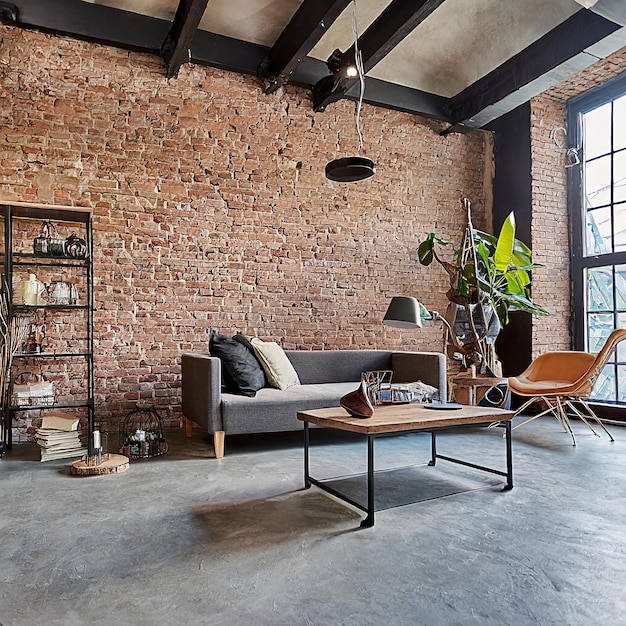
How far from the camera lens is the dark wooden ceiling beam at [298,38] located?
4.57 meters

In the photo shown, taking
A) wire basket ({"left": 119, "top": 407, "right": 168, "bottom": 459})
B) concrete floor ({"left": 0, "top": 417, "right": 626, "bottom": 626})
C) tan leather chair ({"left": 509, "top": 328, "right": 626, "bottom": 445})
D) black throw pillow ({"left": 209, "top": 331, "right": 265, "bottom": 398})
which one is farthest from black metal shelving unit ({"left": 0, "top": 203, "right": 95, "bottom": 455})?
tan leather chair ({"left": 509, "top": 328, "right": 626, "bottom": 445})

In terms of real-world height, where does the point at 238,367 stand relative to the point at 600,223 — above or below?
below

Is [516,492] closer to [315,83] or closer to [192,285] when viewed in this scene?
[192,285]

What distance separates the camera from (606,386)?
6008 millimetres

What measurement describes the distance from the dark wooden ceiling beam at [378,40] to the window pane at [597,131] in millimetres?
2846

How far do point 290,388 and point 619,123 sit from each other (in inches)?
189

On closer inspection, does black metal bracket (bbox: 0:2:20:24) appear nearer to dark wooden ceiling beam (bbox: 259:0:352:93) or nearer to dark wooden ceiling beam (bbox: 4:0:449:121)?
dark wooden ceiling beam (bbox: 4:0:449:121)

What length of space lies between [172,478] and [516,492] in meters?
2.12

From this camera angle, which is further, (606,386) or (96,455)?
(606,386)

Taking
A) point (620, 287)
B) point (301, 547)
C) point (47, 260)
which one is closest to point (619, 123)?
point (620, 287)

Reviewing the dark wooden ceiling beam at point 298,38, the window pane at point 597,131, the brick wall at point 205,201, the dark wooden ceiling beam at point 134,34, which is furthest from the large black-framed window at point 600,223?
the dark wooden ceiling beam at point 298,38

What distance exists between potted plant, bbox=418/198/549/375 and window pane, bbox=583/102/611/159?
5.09 feet

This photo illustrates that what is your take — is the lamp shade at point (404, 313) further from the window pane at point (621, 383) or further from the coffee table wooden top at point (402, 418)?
the window pane at point (621, 383)

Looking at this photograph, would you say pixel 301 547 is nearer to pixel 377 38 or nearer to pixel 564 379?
pixel 564 379
